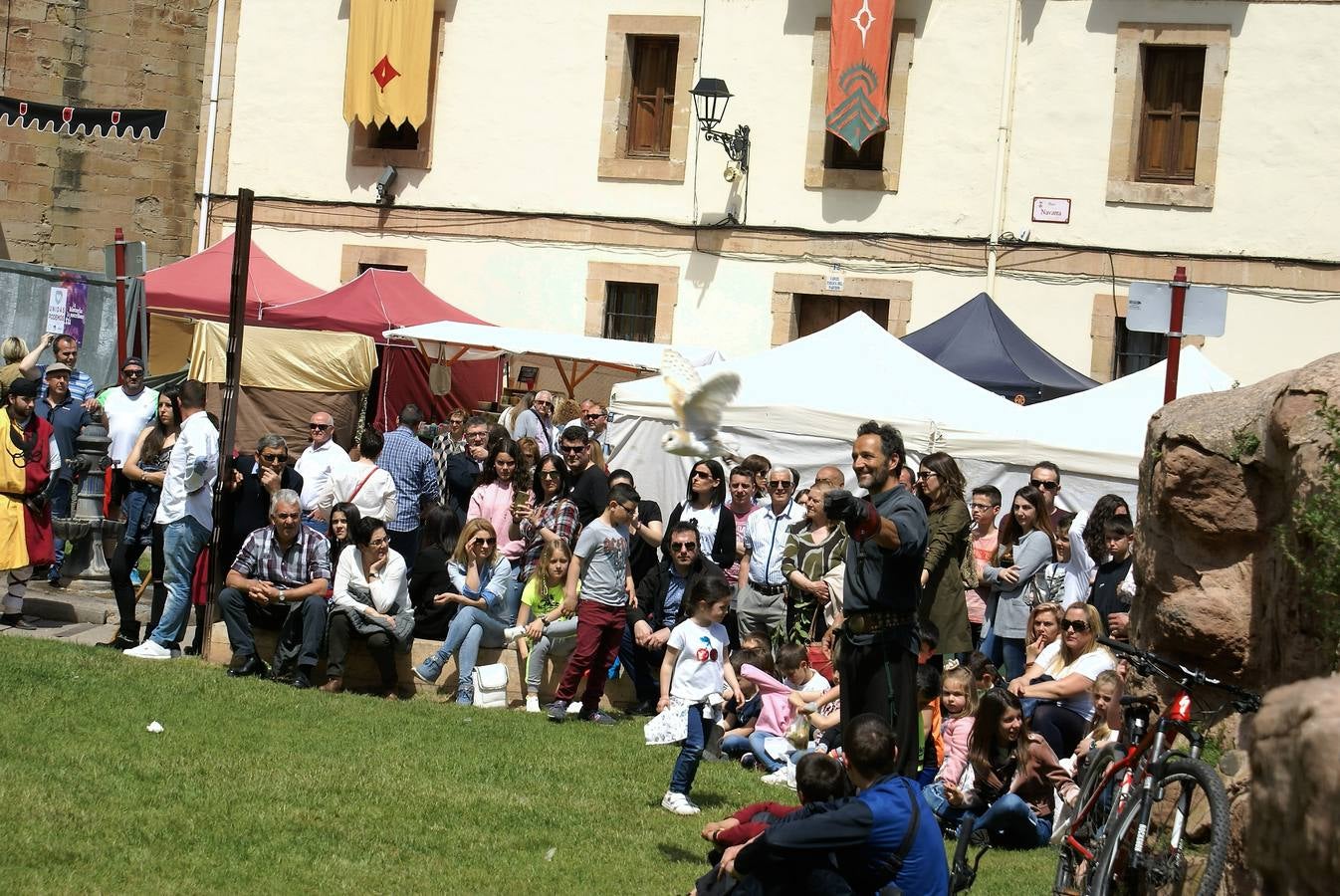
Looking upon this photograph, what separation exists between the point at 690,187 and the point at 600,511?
32.5 ft

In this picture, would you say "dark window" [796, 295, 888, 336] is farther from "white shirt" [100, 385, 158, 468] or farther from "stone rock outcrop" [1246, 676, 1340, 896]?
"stone rock outcrop" [1246, 676, 1340, 896]

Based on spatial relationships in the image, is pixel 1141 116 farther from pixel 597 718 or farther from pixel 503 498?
pixel 597 718

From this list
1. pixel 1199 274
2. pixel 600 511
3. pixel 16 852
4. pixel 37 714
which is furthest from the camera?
pixel 1199 274

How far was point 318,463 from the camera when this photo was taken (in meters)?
12.6

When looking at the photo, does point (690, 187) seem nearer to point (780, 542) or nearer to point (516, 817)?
point (780, 542)

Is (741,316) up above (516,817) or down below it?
above

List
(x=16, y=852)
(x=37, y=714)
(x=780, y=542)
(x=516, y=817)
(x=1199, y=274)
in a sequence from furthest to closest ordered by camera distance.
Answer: (x=1199, y=274)
(x=780, y=542)
(x=37, y=714)
(x=516, y=817)
(x=16, y=852)

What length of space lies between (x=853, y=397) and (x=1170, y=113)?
8.32 metres

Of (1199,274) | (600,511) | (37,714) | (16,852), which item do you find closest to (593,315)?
(1199,274)

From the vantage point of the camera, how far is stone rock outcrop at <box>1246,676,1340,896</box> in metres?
2.53

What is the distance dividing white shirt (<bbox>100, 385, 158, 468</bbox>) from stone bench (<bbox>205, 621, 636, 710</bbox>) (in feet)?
10.9

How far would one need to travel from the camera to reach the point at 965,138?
20.1m

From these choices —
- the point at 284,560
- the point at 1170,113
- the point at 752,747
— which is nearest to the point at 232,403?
the point at 284,560

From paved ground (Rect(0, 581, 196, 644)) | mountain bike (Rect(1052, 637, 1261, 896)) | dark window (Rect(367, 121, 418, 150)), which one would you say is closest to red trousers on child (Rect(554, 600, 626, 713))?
paved ground (Rect(0, 581, 196, 644))
